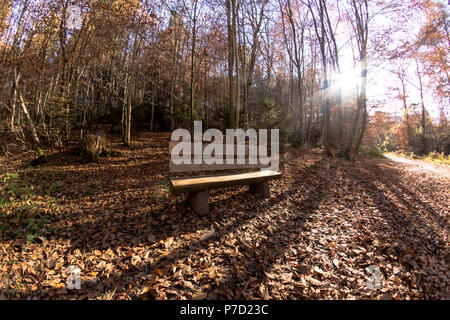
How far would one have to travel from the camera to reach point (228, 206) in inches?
133

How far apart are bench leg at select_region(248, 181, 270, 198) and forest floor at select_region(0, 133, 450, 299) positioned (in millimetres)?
169

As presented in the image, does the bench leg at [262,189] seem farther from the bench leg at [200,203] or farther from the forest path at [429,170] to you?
the forest path at [429,170]

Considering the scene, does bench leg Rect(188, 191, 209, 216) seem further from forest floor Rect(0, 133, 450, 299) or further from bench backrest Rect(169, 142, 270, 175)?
bench backrest Rect(169, 142, 270, 175)

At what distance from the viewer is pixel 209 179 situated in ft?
10.1

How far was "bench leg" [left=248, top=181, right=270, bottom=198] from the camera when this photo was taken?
12.7 ft

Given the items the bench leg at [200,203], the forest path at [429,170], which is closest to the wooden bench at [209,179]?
the bench leg at [200,203]

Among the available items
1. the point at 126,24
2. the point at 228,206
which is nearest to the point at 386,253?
the point at 228,206

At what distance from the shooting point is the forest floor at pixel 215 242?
1866mm

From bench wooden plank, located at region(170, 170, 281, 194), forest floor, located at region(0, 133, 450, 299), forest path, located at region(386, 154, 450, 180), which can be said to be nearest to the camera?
forest floor, located at region(0, 133, 450, 299)

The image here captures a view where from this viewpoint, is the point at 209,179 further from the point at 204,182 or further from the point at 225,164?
the point at 225,164

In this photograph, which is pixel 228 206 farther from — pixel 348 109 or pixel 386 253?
pixel 348 109

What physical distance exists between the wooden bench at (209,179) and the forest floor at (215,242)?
9.9 inches

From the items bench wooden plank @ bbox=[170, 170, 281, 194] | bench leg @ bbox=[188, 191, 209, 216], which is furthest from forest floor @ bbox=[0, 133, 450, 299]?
bench wooden plank @ bbox=[170, 170, 281, 194]
